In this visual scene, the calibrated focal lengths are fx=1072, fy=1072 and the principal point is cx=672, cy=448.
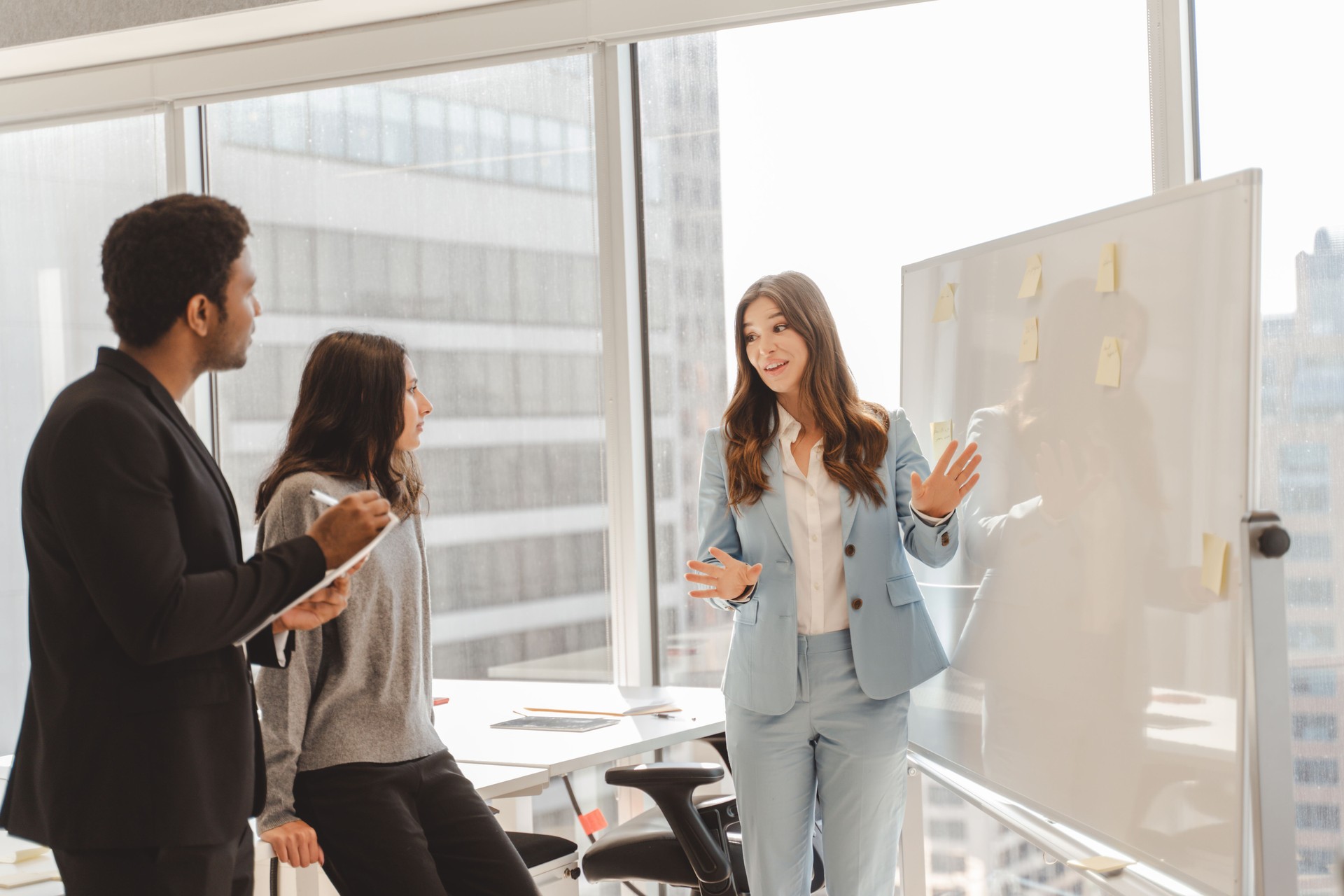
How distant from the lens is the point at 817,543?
6.95ft

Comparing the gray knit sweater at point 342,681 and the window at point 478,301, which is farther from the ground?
the window at point 478,301

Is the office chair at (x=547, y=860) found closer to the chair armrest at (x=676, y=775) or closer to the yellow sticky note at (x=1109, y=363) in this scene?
the chair armrest at (x=676, y=775)

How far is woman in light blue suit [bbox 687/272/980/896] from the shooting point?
2.04 metres

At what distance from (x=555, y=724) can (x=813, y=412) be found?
40.1 inches

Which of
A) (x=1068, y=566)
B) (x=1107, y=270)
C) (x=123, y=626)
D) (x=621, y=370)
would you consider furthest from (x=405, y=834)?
(x=621, y=370)

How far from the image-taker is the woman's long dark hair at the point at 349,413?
5.97 feet

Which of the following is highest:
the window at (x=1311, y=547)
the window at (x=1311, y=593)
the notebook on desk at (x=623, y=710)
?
the window at (x=1311, y=547)

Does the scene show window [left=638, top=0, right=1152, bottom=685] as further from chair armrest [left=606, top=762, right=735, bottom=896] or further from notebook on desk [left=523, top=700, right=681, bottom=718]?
chair armrest [left=606, top=762, right=735, bottom=896]

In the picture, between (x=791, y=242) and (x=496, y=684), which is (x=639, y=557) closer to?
(x=496, y=684)

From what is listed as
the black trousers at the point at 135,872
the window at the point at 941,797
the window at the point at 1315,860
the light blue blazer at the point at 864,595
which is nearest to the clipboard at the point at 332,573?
the black trousers at the point at 135,872

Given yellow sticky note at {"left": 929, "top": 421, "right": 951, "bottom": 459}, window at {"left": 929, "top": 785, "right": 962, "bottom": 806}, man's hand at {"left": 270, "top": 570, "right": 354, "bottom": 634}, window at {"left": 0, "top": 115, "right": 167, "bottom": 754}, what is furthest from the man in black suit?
window at {"left": 0, "top": 115, "right": 167, "bottom": 754}

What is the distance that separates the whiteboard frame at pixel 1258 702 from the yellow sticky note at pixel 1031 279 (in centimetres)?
49

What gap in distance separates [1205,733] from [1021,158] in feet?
5.92

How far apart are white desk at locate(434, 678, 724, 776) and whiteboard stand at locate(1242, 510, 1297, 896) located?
4.07ft
